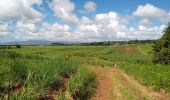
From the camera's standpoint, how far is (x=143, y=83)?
77.5 feet

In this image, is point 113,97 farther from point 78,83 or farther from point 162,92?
point 162,92

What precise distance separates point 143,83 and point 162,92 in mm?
3746

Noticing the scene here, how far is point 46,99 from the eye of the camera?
39.6 ft

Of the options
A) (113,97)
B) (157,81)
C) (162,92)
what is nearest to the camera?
(113,97)

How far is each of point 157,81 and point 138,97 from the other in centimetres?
500

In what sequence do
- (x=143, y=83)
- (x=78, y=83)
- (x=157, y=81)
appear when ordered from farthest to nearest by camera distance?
(x=143, y=83)
(x=157, y=81)
(x=78, y=83)

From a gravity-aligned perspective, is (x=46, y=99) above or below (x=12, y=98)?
below

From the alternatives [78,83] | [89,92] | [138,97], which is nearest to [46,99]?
[78,83]

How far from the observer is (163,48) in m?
46.4

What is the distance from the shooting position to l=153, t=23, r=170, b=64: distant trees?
4609 centimetres

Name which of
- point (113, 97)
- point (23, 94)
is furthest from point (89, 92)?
point (23, 94)

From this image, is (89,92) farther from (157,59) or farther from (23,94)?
(157,59)

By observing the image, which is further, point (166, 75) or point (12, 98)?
point (166, 75)

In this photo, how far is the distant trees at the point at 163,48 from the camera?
1815 inches
